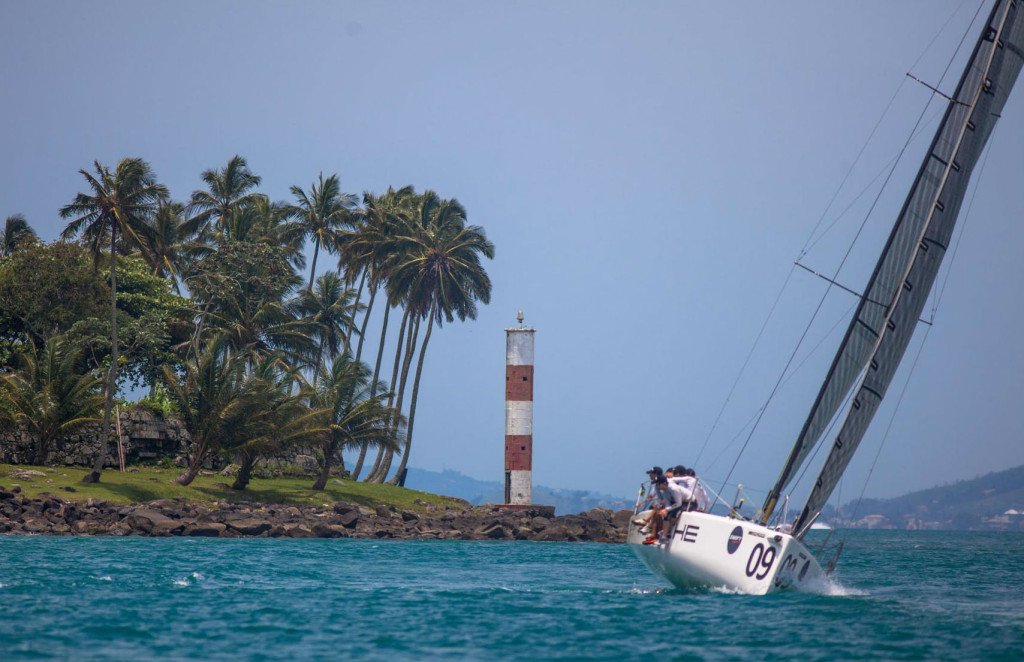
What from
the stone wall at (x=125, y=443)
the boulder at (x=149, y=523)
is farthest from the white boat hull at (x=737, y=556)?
the stone wall at (x=125, y=443)

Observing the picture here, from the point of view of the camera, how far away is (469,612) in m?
20.0

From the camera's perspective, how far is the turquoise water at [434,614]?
1547 centimetres

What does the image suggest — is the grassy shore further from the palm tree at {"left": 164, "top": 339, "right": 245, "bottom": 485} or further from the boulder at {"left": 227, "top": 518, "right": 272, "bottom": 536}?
the boulder at {"left": 227, "top": 518, "right": 272, "bottom": 536}

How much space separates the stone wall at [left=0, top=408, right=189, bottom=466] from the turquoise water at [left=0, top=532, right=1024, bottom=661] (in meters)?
15.7

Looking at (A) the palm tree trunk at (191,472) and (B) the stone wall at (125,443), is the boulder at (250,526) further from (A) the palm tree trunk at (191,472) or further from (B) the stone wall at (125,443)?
A: (B) the stone wall at (125,443)

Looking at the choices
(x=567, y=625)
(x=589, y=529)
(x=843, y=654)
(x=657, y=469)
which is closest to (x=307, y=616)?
(x=567, y=625)

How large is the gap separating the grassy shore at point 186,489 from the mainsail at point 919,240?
31.8 m

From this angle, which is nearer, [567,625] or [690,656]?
[690,656]

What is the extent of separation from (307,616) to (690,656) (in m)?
7.12

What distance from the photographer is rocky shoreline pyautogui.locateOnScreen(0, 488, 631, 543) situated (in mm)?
39375

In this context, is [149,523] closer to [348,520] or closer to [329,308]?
[348,520]

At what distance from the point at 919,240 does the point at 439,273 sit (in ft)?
149

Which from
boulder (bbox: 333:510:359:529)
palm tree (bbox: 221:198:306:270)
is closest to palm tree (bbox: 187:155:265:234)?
palm tree (bbox: 221:198:306:270)

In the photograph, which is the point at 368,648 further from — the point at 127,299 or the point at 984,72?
the point at 127,299
